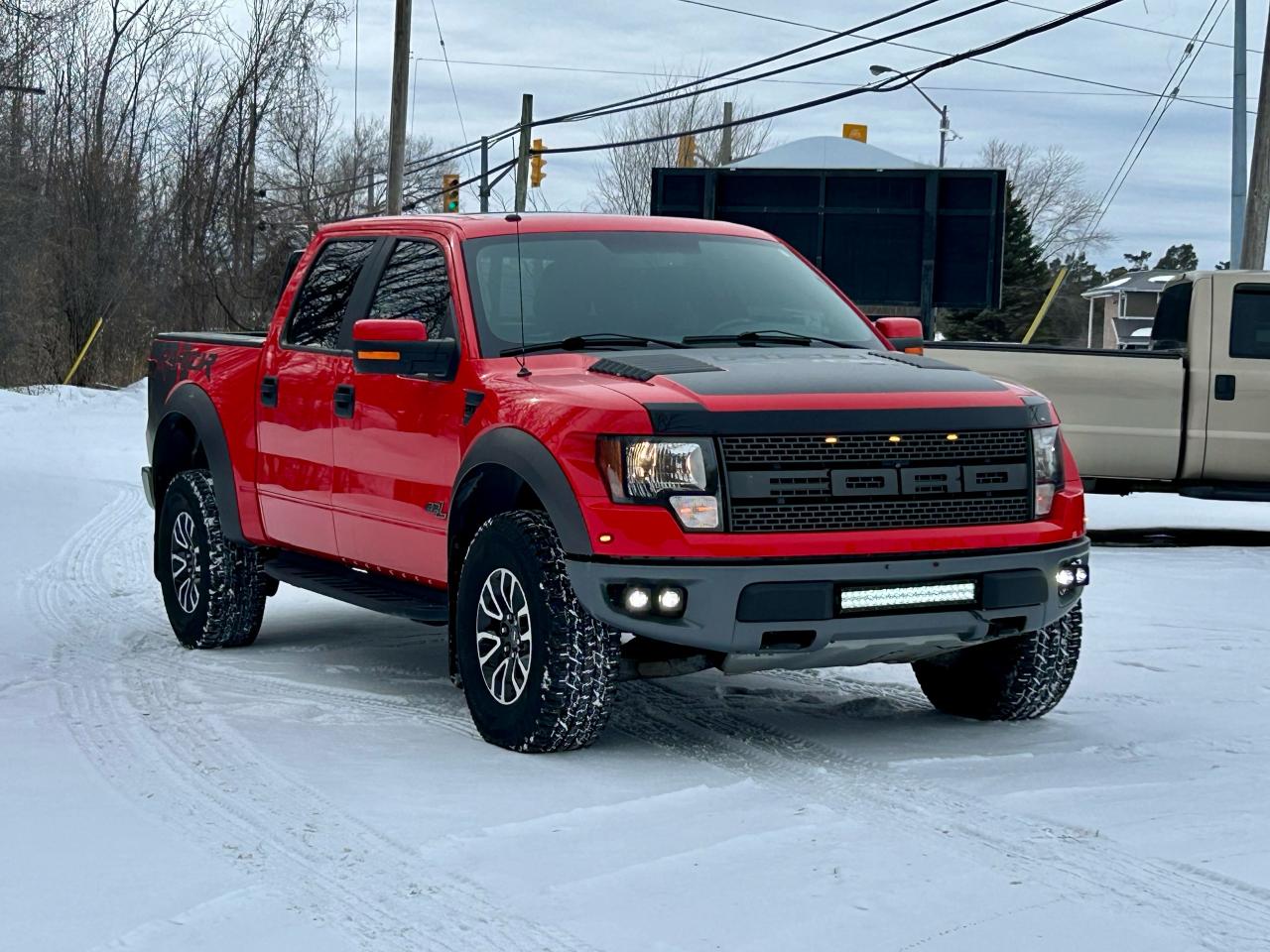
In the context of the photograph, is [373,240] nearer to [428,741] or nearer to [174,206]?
[428,741]

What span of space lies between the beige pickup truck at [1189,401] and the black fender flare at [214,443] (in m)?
6.08

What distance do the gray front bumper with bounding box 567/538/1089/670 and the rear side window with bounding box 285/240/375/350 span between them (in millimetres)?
2418

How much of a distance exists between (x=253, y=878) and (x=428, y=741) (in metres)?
1.70

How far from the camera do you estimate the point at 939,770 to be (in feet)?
19.0

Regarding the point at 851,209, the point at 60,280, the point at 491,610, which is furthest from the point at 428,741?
the point at 60,280

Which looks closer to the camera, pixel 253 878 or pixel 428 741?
pixel 253 878

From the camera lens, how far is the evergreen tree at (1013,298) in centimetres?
5869

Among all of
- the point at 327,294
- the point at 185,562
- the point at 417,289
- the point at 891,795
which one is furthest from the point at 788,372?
the point at 185,562

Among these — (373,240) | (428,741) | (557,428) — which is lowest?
(428,741)

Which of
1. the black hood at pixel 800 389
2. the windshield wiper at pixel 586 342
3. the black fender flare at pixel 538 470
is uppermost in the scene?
the windshield wiper at pixel 586 342

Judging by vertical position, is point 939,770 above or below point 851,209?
below

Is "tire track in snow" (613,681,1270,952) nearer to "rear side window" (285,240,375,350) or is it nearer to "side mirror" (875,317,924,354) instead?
"side mirror" (875,317,924,354)

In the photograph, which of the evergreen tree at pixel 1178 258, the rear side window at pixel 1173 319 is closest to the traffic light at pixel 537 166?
the rear side window at pixel 1173 319

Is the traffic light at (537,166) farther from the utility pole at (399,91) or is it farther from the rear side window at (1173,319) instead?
the rear side window at (1173,319)
